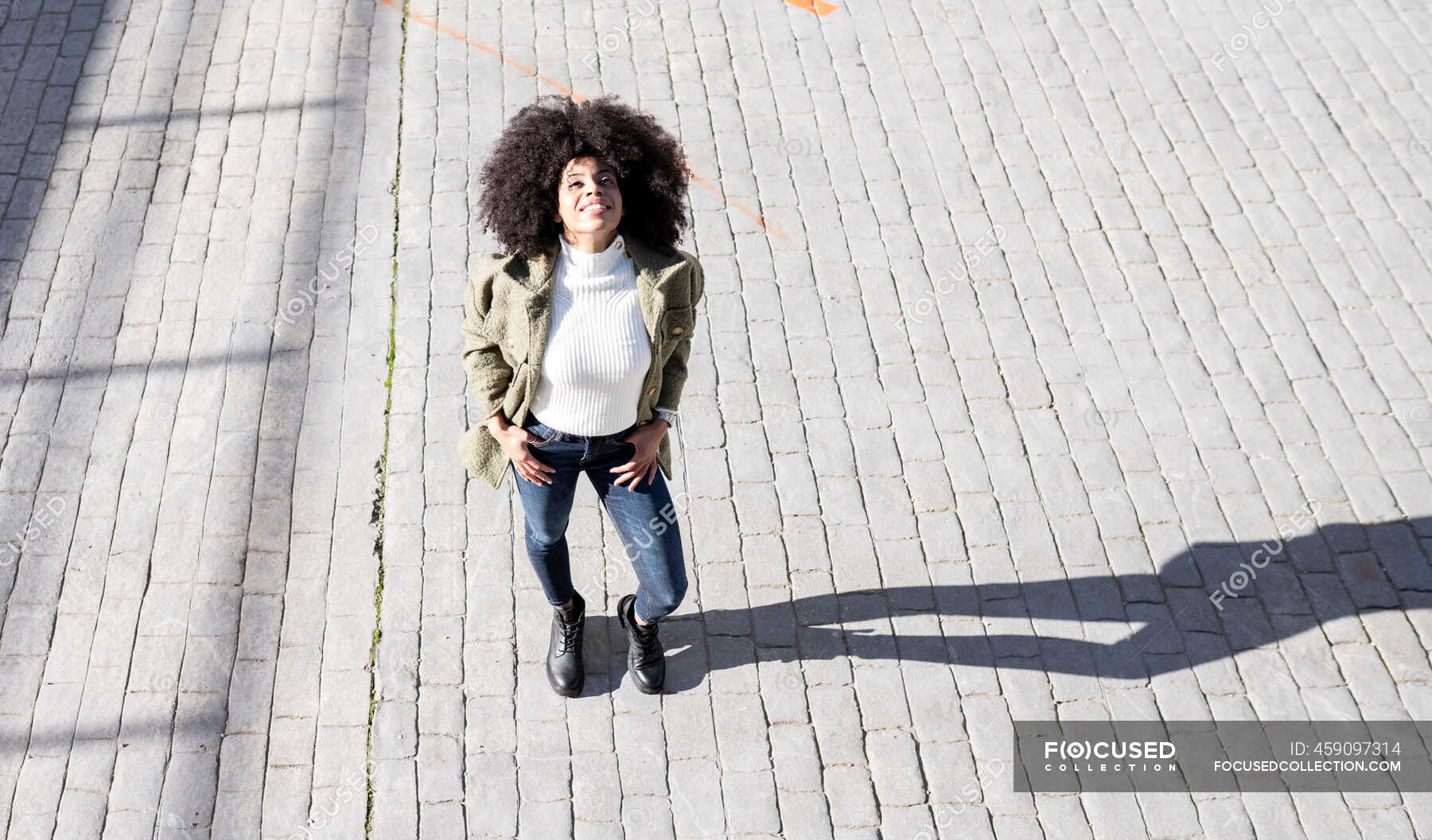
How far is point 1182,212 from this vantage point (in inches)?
256

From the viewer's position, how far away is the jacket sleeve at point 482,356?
11.9 feet

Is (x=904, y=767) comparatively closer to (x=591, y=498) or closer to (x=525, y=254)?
(x=591, y=498)

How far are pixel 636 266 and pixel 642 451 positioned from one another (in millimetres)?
610

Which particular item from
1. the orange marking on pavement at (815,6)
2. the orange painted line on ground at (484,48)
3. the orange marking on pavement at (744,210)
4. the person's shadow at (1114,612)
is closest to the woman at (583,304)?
the person's shadow at (1114,612)

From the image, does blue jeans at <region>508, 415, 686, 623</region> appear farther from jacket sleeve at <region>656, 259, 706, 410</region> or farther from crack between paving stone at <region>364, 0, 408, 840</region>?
crack between paving stone at <region>364, 0, 408, 840</region>

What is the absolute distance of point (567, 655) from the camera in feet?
14.8

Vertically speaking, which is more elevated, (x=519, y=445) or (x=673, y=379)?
(x=673, y=379)

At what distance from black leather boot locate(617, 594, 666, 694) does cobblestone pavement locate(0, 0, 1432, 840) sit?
0.33 feet

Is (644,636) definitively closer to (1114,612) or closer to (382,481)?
(382,481)

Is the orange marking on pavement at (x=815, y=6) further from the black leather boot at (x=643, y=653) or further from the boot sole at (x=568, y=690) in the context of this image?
the boot sole at (x=568, y=690)

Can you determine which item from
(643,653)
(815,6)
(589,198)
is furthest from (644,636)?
(815,6)

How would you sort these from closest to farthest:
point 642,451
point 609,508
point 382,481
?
point 642,451 < point 609,508 < point 382,481

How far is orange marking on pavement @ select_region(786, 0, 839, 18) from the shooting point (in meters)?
7.75

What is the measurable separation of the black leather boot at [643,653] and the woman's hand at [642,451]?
77 cm
